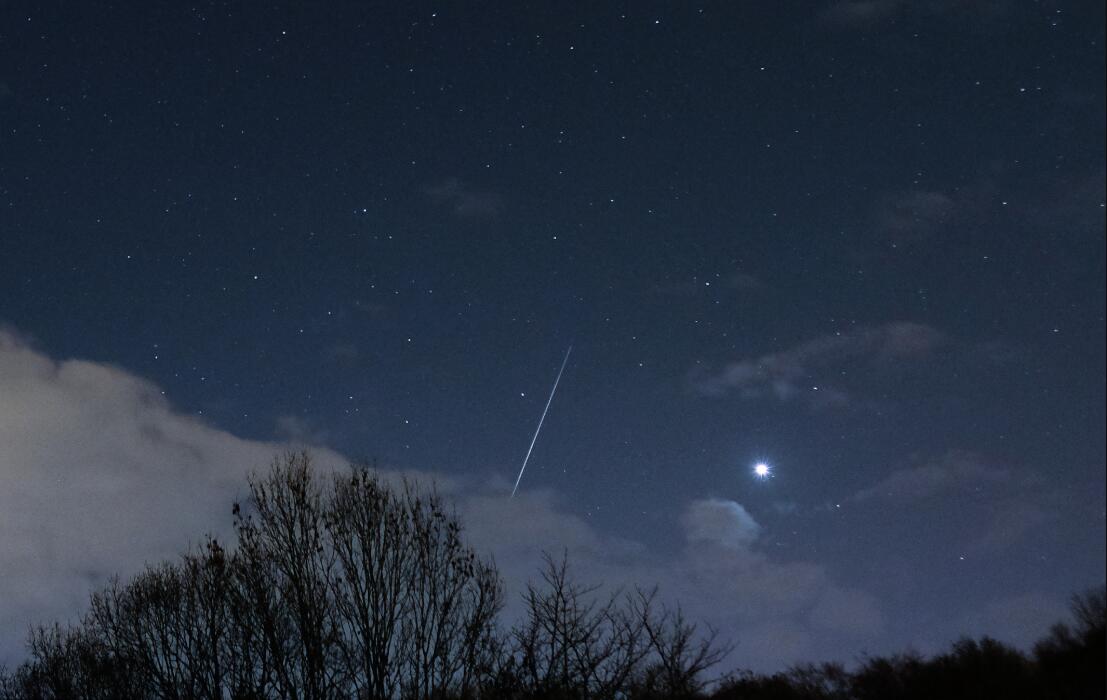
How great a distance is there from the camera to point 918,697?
43312mm

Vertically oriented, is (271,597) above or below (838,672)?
above

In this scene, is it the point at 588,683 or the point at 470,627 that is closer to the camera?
the point at 470,627

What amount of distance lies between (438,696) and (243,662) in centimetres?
634

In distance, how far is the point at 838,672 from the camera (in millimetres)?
49656

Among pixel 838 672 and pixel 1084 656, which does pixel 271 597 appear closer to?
pixel 1084 656

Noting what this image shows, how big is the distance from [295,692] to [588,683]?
7.40 metres

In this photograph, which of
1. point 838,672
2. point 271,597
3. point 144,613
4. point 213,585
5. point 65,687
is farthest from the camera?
point 838,672

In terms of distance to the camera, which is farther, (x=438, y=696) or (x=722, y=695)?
(x=722, y=695)

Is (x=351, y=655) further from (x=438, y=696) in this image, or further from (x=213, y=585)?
(x=213, y=585)

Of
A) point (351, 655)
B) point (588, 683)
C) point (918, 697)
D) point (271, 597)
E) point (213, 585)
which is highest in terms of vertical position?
point (213, 585)

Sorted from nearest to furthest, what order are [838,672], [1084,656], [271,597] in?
[271,597]
[1084,656]
[838,672]

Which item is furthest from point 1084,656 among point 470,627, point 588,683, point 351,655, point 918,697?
point 351,655

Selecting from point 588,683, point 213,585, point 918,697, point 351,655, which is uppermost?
point 213,585

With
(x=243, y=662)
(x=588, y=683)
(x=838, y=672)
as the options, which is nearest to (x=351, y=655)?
(x=243, y=662)
